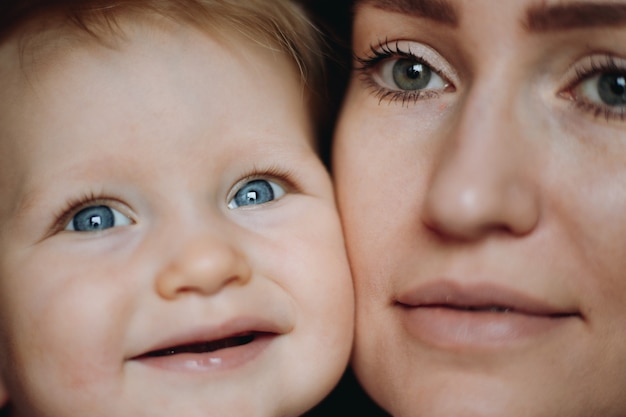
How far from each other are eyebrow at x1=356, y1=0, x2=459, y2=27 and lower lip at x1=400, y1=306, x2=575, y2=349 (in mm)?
509

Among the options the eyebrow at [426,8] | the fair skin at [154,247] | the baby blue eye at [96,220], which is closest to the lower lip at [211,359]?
the fair skin at [154,247]

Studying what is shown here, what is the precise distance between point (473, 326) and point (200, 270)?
479mm

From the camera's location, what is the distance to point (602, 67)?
4.27 feet

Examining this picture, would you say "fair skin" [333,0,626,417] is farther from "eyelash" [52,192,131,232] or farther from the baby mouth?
"eyelash" [52,192,131,232]

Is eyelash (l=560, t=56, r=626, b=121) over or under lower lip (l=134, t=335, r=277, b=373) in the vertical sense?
over

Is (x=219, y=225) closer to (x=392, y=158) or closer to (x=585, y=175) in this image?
(x=392, y=158)

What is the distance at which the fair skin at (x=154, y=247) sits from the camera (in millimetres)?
1339

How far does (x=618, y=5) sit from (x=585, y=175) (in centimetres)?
27

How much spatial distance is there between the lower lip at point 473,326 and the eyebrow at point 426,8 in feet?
1.67

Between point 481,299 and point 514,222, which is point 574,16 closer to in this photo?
point 514,222

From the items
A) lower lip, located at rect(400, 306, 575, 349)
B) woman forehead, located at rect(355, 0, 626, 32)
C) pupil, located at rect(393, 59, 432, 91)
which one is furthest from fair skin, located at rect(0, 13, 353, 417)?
woman forehead, located at rect(355, 0, 626, 32)

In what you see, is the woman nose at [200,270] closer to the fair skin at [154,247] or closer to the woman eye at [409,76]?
the fair skin at [154,247]

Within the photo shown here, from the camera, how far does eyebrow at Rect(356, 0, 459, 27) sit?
1360mm

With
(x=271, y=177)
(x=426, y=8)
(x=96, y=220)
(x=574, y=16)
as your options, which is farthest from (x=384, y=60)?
(x=96, y=220)
